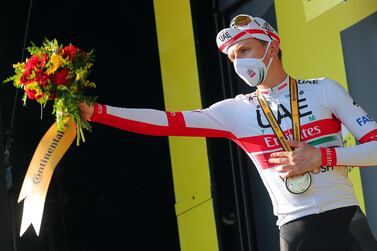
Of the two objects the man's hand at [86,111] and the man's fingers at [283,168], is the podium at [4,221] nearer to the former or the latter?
the man's hand at [86,111]

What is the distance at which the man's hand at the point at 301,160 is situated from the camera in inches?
107

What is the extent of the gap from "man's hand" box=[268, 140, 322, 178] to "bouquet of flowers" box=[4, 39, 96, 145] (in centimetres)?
76

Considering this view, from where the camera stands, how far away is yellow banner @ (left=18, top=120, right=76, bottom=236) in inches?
118

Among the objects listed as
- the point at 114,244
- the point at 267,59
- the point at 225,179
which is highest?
the point at 267,59

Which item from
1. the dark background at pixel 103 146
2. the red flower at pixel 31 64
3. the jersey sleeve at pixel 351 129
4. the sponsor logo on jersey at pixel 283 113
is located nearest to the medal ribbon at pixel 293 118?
the sponsor logo on jersey at pixel 283 113

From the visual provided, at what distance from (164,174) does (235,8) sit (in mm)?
1182

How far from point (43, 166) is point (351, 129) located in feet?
3.92

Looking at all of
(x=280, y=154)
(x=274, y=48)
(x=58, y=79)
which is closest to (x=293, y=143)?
(x=280, y=154)

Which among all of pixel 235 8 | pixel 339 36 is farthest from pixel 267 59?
pixel 235 8

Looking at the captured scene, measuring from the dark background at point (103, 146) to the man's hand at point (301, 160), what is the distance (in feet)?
7.56

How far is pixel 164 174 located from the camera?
514 centimetres

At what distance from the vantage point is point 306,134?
2.85 m

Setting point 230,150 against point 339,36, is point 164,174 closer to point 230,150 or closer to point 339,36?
point 230,150

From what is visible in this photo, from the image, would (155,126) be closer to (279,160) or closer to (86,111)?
(86,111)
